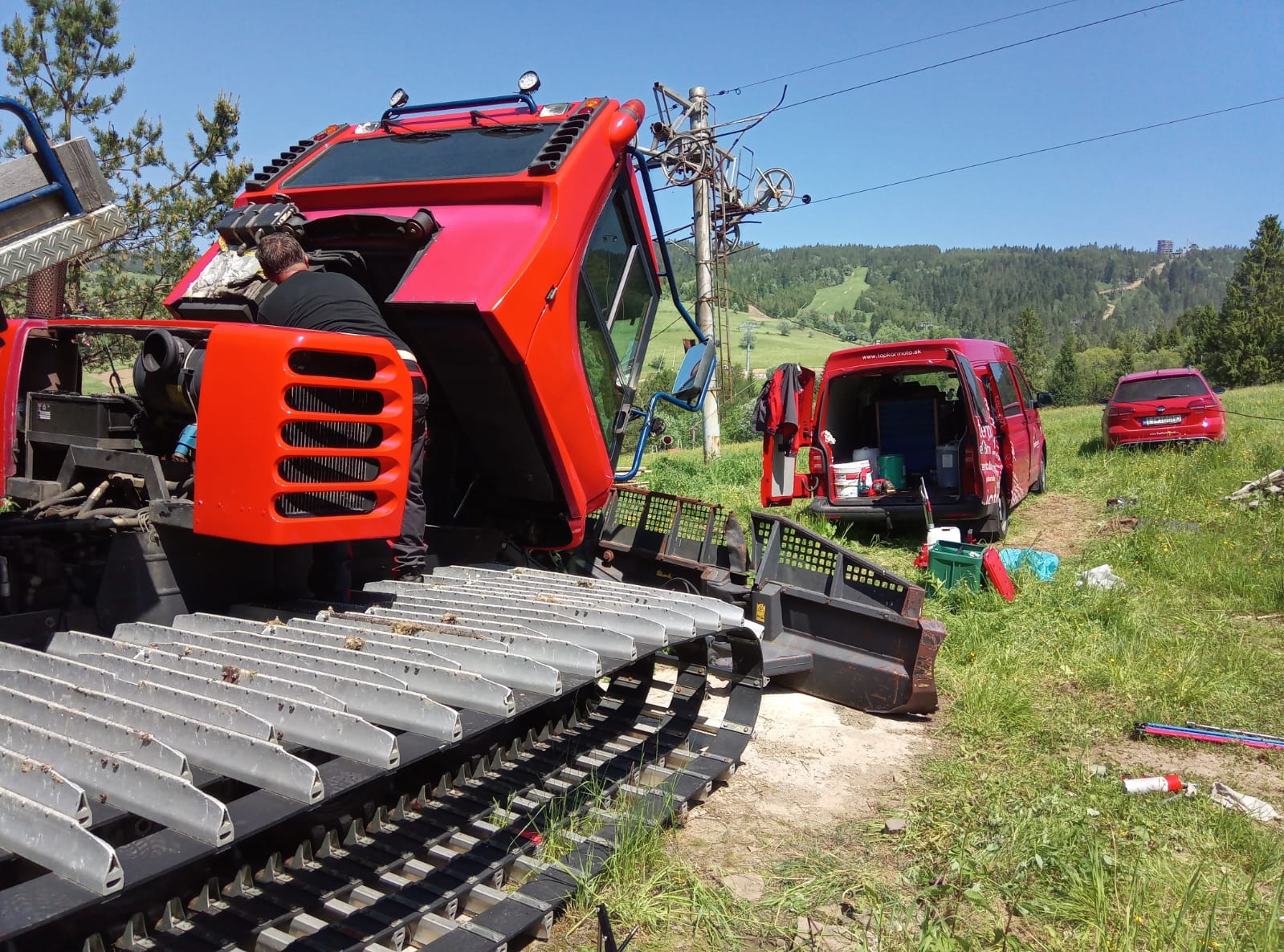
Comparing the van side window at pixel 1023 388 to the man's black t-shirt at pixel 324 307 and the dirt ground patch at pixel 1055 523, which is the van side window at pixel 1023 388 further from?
the man's black t-shirt at pixel 324 307

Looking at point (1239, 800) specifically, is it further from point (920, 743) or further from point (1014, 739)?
point (920, 743)

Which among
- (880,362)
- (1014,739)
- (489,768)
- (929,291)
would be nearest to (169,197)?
(880,362)

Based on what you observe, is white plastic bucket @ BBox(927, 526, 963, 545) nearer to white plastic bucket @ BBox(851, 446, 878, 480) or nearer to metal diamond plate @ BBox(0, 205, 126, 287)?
white plastic bucket @ BBox(851, 446, 878, 480)

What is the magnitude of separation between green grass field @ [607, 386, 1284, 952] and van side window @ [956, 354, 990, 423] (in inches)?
62.8

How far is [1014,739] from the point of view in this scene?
15.1 ft

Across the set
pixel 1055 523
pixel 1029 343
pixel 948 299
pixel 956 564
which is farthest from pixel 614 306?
pixel 948 299

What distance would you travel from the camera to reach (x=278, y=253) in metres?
3.81

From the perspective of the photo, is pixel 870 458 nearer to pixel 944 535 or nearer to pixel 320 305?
pixel 944 535

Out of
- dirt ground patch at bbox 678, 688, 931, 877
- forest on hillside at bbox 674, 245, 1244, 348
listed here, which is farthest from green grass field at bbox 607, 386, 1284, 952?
forest on hillside at bbox 674, 245, 1244, 348

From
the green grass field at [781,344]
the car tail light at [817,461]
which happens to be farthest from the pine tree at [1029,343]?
the car tail light at [817,461]

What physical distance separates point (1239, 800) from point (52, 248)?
460 cm

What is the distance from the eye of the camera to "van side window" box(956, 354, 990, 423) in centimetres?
887

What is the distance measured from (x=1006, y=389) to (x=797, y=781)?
294 inches

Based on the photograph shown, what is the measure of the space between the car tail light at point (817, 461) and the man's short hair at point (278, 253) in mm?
7011
